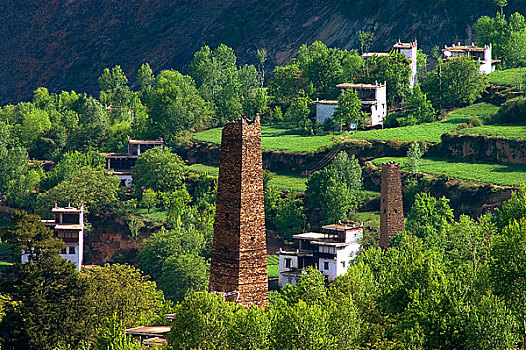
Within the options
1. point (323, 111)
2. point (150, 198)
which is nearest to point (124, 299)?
point (150, 198)

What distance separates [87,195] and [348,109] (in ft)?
111

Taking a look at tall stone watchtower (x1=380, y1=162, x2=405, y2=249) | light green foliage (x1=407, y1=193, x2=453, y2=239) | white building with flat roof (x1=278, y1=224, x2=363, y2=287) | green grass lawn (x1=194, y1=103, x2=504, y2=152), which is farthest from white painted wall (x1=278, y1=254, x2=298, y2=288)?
green grass lawn (x1=194, y1=103, x2=504, y2=152)

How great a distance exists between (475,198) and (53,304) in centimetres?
5954

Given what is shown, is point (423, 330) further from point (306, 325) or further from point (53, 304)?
point (53, 304)

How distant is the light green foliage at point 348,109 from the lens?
174 meters

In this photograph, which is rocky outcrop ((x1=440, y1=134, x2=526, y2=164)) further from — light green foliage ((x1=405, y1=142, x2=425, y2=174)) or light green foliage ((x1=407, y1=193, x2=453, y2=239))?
light green foliage ((x1=407, y1=193, x2=453, y2=239))

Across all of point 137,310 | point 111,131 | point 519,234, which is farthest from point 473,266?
point 111,131

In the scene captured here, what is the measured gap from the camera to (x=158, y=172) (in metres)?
172

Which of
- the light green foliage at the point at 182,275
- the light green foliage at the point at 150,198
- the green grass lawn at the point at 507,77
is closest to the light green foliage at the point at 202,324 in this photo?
the light green foliage at the point at 182,275

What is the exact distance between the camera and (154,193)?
17112cm

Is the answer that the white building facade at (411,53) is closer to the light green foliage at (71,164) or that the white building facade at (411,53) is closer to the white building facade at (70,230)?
the light green foliage at (71,164)

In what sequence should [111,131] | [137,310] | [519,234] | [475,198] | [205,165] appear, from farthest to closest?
[111,131], [205,165], [475,198], [137,310], [519,234]

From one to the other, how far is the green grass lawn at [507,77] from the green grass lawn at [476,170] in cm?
2280

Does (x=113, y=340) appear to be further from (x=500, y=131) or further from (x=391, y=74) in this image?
(x=391, y=74)
